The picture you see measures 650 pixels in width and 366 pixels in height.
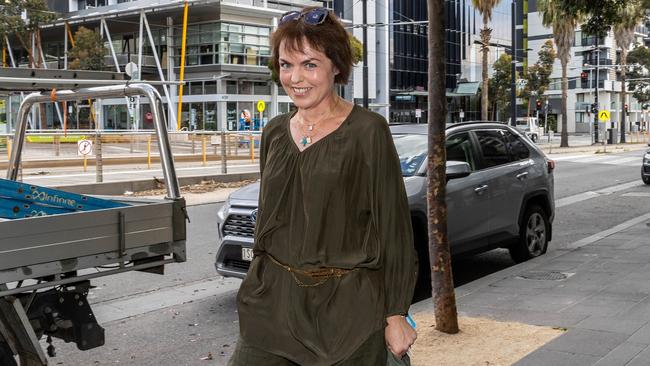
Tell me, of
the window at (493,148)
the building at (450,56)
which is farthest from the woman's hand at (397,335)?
the building at (450,56)

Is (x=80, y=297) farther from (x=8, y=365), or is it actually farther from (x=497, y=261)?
(x=497, y=261)

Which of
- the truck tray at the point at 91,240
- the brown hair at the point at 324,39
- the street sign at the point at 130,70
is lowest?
the truck tray at the point at 91,240

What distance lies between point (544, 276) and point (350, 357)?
5656 mm

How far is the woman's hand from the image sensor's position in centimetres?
239

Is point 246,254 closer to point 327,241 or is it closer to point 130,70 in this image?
point 130,70

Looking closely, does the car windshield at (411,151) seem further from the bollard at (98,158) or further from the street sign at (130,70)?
the bollard at (98,158)

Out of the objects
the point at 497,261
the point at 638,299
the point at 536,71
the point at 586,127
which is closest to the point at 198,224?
the point at 497,261

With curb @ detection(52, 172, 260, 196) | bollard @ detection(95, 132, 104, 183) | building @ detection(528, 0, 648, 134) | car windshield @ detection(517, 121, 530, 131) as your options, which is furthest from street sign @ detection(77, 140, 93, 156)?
building @ detection(528, 0, 648, 134)

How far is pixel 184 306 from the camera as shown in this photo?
7.23 metres

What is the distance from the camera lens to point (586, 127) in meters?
96.6

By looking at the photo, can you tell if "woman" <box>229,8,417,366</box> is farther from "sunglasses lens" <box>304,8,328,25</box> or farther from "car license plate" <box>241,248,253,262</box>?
"car license plate" <box>241,248,253,262</box>

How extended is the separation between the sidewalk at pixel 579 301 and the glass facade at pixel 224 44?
156 feet

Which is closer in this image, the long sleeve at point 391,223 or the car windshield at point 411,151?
the long sleeve at point 391,223

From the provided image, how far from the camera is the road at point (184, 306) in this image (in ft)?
18.5
